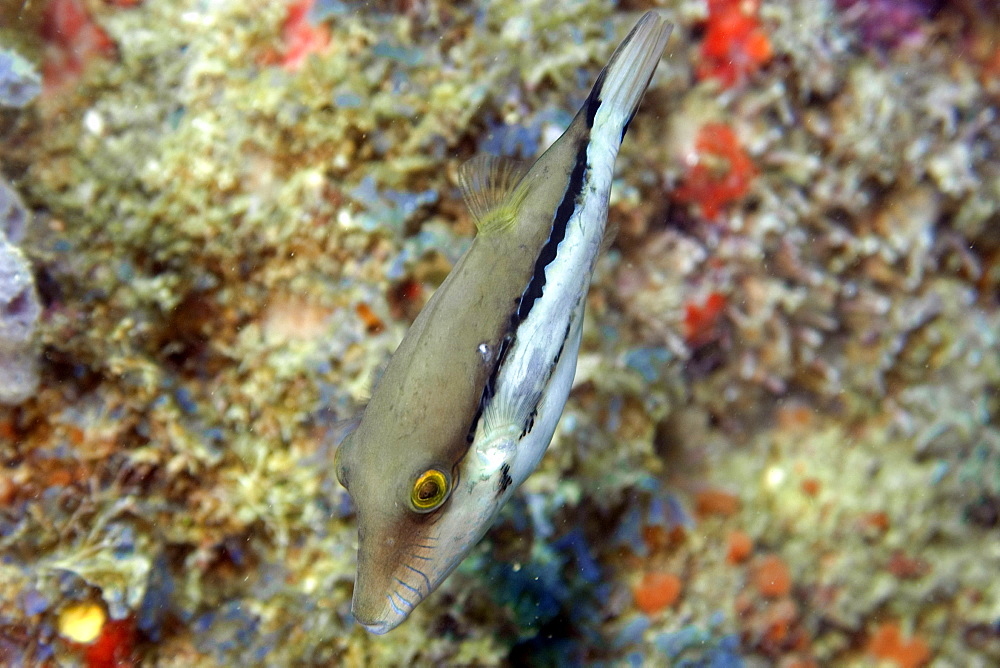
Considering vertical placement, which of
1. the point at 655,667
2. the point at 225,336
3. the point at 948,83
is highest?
the point at 225,336

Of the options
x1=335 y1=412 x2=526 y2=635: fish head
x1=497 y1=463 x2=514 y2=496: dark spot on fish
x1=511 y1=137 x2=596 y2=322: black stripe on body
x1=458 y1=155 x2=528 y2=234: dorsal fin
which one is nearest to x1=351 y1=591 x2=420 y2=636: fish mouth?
x1=335 y1=412 x2=526 y2=635: fish head

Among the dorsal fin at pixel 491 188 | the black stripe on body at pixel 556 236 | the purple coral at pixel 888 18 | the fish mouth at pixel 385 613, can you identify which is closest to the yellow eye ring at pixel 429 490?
the fish mouth at pixel 385 613

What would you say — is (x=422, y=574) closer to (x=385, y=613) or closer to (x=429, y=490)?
(x=385, y=613)

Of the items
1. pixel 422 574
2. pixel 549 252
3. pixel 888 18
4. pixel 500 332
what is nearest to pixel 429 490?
pixel 422 574

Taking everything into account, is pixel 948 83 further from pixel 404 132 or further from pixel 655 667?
pixel 655 667

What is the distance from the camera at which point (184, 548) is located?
2994 millimetres

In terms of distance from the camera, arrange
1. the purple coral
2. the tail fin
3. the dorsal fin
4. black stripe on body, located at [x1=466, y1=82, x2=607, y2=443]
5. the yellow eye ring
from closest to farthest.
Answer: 1. the yellow eye ring
2. black stripe on body, located at [x1=466, y1=82, x2=607, y2=443]
3. the dorsal fin
4. the tail fin
5. the purple coral

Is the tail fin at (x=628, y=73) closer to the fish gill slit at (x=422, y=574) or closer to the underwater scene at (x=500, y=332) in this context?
the underwater scene at (x=500, y=332)

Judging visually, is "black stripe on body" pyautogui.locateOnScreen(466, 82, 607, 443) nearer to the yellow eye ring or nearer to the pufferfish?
the pufferfish

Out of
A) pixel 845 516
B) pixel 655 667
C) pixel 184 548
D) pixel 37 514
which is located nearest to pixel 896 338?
pixel 845 516

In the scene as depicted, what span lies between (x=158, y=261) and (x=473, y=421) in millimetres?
2171

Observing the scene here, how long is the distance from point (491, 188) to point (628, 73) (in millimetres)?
633

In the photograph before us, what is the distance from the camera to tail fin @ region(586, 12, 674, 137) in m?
2.20

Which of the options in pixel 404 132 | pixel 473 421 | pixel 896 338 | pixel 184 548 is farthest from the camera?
pixel 896 338
